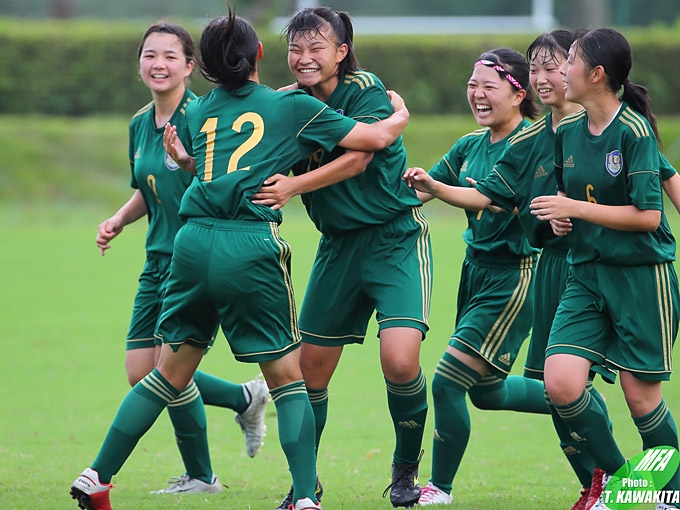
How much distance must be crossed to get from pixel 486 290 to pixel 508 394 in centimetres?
70

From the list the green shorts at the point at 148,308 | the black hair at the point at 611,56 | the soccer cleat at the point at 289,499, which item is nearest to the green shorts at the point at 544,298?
the black hair at the point at 611,56

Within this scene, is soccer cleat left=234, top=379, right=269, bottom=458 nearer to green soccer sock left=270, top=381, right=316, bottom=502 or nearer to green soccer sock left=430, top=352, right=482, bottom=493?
green soccer sock left=430, top=352, right=482, bottom=493

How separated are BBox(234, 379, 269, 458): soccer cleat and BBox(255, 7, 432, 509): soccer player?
102 centimetres

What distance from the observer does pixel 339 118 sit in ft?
15.1

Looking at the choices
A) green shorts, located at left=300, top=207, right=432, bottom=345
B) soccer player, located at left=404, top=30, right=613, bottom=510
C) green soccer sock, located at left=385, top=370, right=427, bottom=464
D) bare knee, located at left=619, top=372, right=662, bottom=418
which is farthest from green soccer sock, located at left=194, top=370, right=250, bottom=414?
bare knee, located at left=619, top=372, right=662, bottom=418

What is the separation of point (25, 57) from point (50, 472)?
17525mm

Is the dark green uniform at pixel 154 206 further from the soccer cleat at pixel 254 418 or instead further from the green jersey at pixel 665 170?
the green jersey at pixel 665 170

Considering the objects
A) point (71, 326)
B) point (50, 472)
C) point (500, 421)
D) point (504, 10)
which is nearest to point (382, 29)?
point (504, 10)

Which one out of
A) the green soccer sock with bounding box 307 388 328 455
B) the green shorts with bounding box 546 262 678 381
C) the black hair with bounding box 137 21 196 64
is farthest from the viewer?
the black hair with bounding box 137 21 196 64

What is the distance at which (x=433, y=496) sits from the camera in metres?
5.23

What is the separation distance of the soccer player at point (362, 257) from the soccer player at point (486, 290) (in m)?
0.21

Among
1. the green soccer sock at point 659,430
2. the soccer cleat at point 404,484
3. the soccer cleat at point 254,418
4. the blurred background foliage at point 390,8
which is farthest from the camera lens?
the blurred background foliage at point 390,8

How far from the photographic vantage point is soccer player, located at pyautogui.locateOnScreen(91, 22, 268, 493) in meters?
5.58

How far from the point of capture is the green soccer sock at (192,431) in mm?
5582
